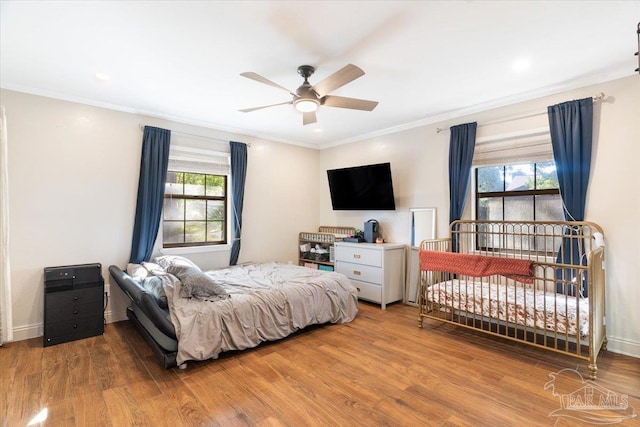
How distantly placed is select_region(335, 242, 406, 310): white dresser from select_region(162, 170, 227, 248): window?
190 cm

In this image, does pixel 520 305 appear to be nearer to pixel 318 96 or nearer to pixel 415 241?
pixel 415 241

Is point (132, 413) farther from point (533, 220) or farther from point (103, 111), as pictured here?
point (533, 220)

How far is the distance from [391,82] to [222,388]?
3.00 metres

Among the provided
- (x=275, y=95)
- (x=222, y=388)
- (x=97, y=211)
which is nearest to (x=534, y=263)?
(x=222, y=388)

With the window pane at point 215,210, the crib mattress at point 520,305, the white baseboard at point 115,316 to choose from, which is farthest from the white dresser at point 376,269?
the white baseboard at point 115,316

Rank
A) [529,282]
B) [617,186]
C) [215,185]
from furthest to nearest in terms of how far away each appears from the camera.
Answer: [215,185] → [617,186] → [529,282]

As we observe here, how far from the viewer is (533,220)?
10.6 feet

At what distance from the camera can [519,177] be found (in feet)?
11.0

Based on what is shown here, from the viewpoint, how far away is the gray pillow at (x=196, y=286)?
269cm

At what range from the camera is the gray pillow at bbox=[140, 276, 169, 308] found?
8.33 feet

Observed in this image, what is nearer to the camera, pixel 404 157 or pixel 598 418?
pixel 598 418

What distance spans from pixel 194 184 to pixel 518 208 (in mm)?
4083

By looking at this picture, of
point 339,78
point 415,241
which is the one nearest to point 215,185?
point 339,78

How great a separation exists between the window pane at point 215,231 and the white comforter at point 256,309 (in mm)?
659
